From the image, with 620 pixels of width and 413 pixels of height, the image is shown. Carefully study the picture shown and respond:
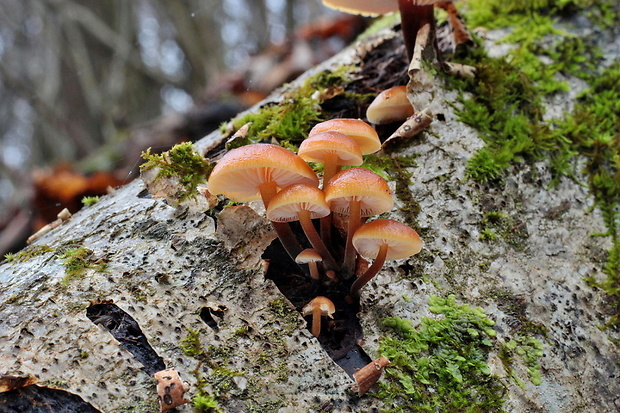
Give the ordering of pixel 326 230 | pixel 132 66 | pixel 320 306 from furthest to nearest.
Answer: pixel 132 66 → pixel 326 230 → pixel 320 306

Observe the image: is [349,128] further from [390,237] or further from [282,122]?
[282,122]

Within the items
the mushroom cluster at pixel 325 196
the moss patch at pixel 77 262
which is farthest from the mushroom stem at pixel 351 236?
the moss patch at pixel 77 262

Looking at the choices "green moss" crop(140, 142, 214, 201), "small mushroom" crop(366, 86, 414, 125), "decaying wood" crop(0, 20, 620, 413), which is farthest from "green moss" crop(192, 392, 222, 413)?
"small mushroom" crop(366, 86, 414, 125)

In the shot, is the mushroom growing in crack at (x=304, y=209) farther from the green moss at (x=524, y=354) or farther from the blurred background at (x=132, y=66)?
the blurred background at (x=132, y=66)

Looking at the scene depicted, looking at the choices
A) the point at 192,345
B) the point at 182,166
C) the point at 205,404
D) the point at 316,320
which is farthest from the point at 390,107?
the point at 205,404

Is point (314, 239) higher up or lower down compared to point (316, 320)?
higher up

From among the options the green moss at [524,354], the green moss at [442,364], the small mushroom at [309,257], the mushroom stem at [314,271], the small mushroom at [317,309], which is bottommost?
the green moss at [524,354]
